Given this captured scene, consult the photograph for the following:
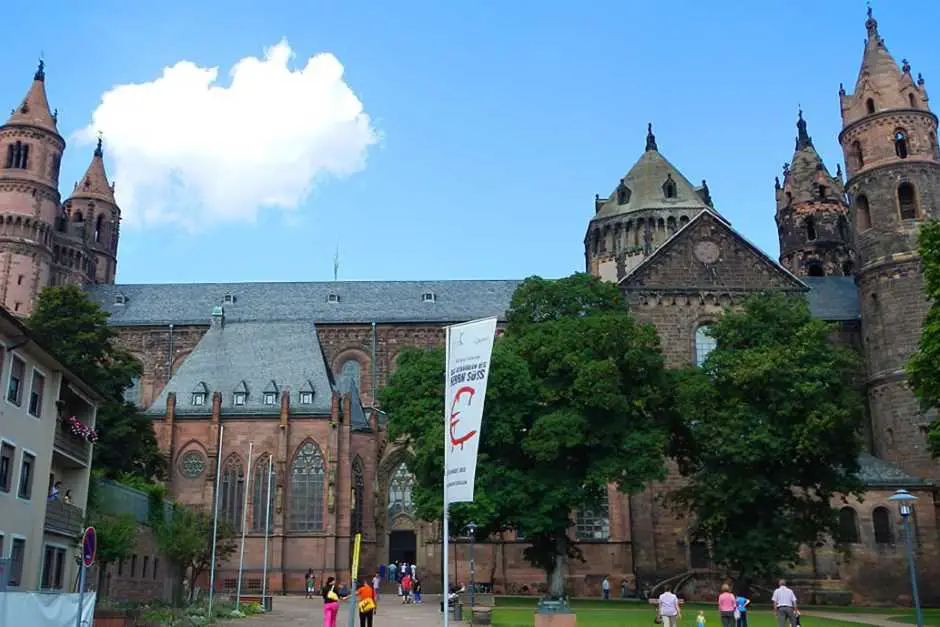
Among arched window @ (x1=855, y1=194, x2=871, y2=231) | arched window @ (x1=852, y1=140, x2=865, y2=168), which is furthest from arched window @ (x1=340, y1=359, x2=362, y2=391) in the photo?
arched window @ (x1=852, y1=140, x2=865, y2=168)

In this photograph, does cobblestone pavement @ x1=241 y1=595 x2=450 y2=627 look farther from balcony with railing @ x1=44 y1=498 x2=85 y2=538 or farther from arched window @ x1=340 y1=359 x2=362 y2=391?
arched window @ x1=340 y1=359 x2=362 y2=391

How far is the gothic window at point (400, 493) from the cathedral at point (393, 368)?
4.9 inches

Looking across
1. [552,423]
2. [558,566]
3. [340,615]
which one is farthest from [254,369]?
[340,615]

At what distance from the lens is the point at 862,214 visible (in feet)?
196

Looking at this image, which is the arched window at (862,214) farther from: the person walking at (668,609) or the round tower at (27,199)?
the round tower at (27,199)

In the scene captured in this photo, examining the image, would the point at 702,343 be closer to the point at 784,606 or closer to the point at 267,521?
the point at 267,521

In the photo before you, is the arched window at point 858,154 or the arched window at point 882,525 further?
the arched window at point 858,154

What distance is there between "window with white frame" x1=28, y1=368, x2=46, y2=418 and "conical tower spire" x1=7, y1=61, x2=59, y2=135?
148ft

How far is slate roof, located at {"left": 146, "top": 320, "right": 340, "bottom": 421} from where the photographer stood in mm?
58125

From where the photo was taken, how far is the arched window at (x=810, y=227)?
277 feet

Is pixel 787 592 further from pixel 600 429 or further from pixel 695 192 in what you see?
pixel 695 192

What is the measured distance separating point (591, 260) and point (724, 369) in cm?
3256

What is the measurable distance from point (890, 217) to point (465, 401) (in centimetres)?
4598

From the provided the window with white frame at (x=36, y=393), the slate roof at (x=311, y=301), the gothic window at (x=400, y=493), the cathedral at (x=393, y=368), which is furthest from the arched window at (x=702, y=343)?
the window with white frame at (x=36, y=393)
